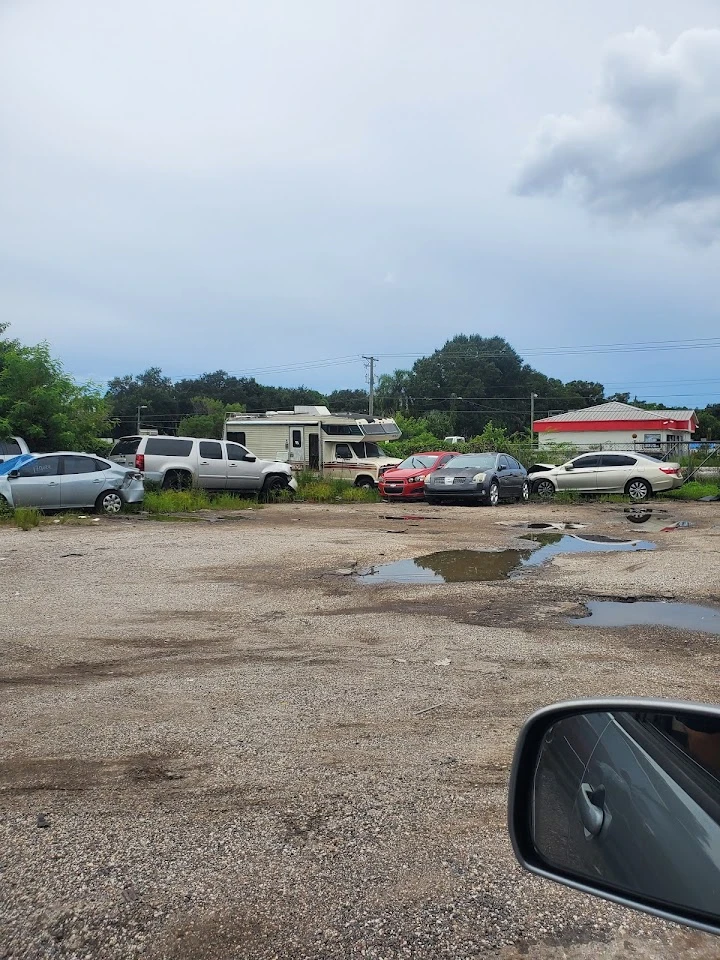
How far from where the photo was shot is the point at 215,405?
309 ft

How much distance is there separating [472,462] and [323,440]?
744cm

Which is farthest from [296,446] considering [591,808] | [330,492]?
→ [591,808]

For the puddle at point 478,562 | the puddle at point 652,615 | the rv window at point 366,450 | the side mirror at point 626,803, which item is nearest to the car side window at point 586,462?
the rv window at point 366,450

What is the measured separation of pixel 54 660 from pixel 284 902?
4.40 meters

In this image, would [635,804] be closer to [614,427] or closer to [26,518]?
[26,518]

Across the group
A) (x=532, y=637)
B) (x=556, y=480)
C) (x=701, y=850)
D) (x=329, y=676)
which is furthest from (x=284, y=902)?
(x=556, y=480)

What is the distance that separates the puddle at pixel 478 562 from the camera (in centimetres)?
1163

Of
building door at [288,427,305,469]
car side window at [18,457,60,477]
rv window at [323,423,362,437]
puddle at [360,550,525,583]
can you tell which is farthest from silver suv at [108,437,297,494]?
puddle at [360,550,525,583]

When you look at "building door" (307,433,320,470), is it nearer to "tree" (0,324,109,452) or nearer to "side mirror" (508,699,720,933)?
"tree" (0,324,109,452)

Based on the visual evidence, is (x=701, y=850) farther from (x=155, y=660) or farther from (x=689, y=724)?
(x=155, y=660)

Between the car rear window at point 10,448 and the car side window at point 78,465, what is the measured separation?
3.67m

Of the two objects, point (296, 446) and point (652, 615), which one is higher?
point (296, 446)

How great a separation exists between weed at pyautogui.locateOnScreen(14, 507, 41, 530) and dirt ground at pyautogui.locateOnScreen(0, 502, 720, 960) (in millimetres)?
6460

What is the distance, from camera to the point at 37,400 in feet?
80.9
